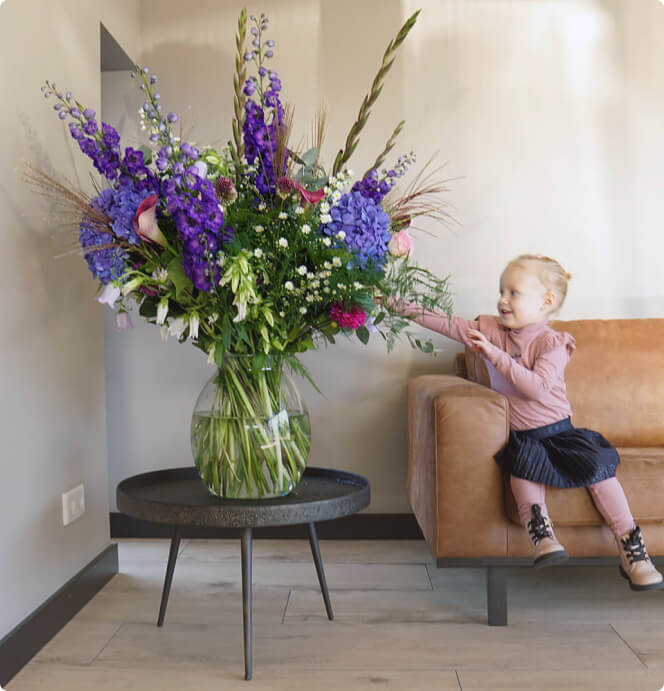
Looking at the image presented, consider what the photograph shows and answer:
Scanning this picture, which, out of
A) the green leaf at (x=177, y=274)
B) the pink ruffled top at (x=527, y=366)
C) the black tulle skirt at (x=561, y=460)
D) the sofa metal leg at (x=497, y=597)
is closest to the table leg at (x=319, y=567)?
the sofa metal leg at (x=497, y=597)

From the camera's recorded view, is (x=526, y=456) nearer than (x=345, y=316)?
No

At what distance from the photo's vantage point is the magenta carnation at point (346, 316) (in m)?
1.52

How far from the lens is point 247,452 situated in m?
1.61

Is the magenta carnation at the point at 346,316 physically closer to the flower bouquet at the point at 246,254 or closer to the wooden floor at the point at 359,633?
the flower bouquet at the point at 246,254

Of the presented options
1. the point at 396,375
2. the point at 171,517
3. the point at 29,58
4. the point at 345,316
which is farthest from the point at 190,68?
the point at 171,517

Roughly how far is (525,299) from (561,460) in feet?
1.67

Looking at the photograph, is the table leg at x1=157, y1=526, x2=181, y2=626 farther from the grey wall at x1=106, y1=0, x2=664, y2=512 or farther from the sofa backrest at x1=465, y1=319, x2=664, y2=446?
the sofa backrest at x1=465, y1=319, x2=664, y2=446

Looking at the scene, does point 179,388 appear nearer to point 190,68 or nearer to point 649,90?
point 190,68

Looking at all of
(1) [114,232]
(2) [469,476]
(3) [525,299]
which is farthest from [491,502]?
(1) [114,232]

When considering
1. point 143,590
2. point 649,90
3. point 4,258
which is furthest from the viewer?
point 649,90

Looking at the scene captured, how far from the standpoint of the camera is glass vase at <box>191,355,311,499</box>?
1622 millimetres

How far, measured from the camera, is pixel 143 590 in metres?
2.18

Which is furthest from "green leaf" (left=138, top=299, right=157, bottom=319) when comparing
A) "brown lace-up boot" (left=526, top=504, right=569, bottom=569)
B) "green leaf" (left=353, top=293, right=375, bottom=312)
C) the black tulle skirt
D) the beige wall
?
"brown lace-up boot" (left=526, top=504, right=569, bottom=569)

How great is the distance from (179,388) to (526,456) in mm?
1476
